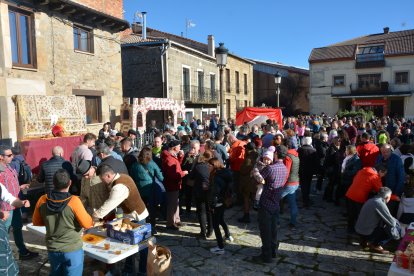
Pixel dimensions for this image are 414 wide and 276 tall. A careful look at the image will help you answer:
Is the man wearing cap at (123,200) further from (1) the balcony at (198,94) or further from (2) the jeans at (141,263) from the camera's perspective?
(1) the balcony at (198,94)

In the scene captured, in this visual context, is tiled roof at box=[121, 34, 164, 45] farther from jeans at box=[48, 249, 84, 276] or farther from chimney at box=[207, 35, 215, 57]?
jeans at box=[48, 249, 84, 276]

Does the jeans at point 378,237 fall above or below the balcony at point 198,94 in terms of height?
below

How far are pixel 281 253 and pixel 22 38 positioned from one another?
407 inches

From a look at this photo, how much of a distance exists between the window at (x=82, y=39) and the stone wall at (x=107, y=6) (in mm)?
1081

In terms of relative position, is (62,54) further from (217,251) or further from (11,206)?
(217,251)

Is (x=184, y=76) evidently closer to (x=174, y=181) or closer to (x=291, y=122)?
(x=291, y=122)

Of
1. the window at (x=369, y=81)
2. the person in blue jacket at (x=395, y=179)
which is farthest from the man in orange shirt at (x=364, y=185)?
the window at (x=369, y=81)

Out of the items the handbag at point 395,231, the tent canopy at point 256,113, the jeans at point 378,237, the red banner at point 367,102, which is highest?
the red banner at point 367,102

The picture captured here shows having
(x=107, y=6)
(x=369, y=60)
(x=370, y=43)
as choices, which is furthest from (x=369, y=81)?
(x=107, y=6)

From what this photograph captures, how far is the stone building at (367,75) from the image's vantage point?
29.6m

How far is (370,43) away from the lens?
3164 cm

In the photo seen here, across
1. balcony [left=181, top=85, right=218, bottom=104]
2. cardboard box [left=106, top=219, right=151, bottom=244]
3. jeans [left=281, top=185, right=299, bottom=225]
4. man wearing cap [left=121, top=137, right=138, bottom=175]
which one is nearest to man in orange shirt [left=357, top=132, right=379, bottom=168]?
jeans [left=281, top=185, right=299, bottom=225]

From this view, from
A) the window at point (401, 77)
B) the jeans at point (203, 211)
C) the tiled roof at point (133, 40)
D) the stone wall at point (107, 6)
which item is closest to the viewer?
the jeans at point (203, 211)

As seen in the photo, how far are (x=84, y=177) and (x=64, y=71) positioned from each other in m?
8.63
